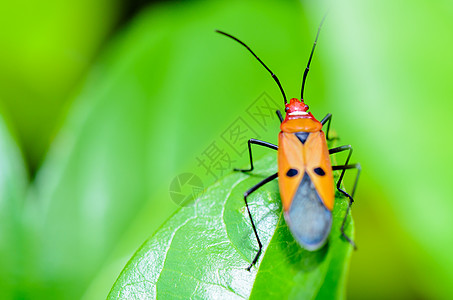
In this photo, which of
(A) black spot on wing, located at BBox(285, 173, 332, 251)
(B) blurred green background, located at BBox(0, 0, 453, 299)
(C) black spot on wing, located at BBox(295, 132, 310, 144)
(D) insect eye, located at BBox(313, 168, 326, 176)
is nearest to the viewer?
(A) black spot on wing, located at BBox(285, 173, 332, 251)

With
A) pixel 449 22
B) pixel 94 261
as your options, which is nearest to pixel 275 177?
pixel 94 261

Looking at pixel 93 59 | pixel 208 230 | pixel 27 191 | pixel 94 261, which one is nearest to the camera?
pixel 208 230

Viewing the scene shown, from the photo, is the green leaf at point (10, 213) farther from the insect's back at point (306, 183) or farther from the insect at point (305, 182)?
the insect's back at point (306, 183)

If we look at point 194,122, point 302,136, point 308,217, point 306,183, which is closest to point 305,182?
point 306,183

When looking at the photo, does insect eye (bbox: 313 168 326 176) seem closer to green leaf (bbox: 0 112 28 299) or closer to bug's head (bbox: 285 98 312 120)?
bug's head (bbox: 285 98 312 120)

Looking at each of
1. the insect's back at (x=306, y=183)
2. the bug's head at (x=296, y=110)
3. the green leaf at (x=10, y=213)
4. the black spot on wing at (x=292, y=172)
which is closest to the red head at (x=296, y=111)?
the bug's head at (x=296, y=110)

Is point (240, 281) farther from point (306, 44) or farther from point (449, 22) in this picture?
point (449, 22)

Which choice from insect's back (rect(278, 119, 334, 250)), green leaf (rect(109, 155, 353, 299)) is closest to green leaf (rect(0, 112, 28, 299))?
green leaf (rect(109, 155, 353, 299))
